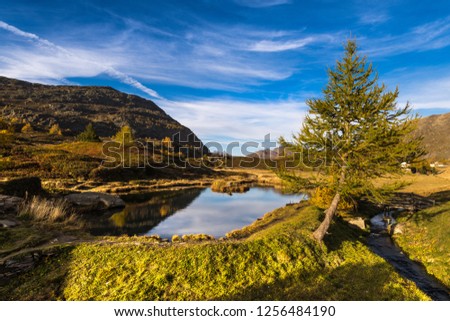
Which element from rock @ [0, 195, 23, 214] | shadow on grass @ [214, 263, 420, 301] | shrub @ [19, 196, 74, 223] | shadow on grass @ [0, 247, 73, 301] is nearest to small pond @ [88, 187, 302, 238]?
shrub @ [19, 196, 74, 223]

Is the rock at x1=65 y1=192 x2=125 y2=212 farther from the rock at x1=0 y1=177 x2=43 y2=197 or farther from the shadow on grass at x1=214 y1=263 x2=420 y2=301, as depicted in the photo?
the shadow on grass at x1=214 y1=263 x2=420 y2=301

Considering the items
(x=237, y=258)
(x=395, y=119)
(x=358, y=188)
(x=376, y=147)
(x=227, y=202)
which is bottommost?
(x=227, y=202)

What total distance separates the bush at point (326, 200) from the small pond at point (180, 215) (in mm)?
3078

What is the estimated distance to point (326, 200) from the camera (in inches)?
988

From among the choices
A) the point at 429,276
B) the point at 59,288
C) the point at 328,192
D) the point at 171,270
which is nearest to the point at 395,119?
the point at 429,276

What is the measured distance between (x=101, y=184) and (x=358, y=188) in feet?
135

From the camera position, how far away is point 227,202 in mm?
38812

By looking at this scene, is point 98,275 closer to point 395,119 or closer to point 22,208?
point 22,208

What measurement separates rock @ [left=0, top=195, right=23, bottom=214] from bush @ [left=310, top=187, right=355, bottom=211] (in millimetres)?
26707

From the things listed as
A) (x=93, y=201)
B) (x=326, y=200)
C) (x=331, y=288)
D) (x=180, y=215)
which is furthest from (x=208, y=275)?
(x=93, y=201)

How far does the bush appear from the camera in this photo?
25.0 meters

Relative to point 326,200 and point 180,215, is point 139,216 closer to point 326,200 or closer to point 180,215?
point 180,215

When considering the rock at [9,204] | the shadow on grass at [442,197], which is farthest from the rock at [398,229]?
the rock at [9,204]

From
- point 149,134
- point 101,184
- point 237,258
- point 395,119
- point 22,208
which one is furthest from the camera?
point 149,134
